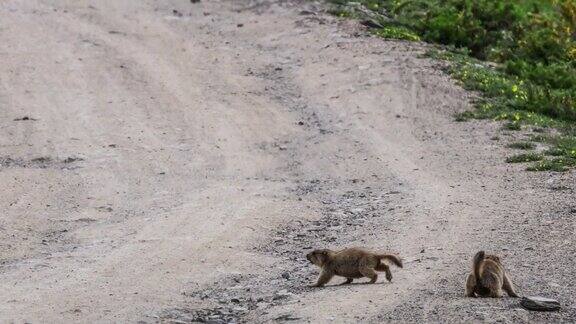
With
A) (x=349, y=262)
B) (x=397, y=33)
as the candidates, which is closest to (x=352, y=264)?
(x=349, y=262)

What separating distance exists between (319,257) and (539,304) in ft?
7.36

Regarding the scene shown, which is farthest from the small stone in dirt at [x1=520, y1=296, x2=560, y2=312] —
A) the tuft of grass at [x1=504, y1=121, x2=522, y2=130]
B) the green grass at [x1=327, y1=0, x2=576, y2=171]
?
the tuft of grass at [x1=504, y1=121, x2=522, y2=130]

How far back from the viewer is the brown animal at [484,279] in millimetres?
10008

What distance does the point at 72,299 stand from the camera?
10.5 metres

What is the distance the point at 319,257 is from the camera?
1116 cm

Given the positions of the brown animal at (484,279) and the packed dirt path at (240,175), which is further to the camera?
the packed dirt path at (240,175)

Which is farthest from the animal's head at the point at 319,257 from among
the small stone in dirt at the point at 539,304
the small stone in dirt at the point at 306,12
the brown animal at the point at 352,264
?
the small stone in dirt at the point at 306,12

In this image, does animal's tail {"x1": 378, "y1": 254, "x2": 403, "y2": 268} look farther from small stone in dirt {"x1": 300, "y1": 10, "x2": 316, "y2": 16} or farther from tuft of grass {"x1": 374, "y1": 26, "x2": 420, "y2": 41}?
small stone in dirt {"x1": 300, "y1": 10, "x2": 316, "y2": 16}

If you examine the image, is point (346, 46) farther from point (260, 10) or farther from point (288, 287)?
point (288, 287)

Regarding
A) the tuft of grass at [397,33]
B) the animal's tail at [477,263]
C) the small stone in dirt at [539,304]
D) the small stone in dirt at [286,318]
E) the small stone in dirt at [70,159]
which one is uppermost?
the animal's tail at [477,263]

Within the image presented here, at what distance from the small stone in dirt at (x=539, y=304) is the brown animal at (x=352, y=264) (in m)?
1.38

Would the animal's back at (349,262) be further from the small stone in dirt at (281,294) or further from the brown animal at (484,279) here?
the brown animal at (484,279)

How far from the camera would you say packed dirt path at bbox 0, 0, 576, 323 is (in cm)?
1072

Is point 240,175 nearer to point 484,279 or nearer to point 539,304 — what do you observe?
point 484,279
